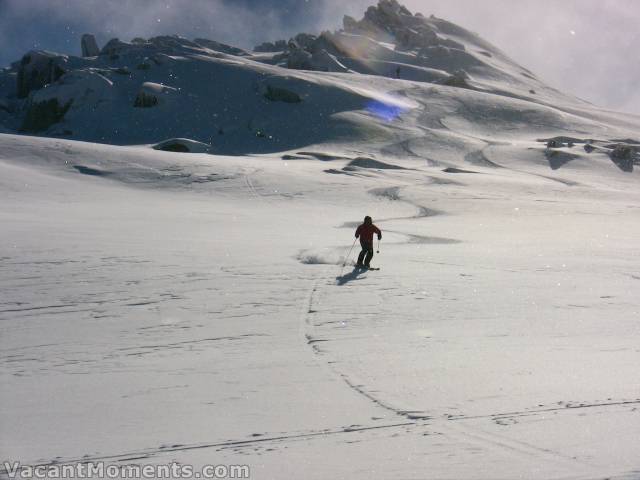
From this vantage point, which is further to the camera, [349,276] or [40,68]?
[40,68]

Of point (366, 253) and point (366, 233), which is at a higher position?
point (366, 233)

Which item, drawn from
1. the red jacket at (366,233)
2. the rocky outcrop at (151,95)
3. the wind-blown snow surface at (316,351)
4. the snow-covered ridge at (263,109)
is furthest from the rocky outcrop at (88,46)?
the red jacket at (366,233)

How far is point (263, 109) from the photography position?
6625 cm

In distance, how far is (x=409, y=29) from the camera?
470ft

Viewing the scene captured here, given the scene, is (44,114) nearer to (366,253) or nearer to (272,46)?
(366,253)

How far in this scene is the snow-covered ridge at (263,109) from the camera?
59125 millimetres

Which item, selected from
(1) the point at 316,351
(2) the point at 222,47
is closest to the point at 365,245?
(1) the point at 316,351

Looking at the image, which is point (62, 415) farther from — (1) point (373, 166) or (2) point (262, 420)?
(1) point (373, 166)

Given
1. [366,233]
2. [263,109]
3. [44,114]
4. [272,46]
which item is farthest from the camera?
[272,46]

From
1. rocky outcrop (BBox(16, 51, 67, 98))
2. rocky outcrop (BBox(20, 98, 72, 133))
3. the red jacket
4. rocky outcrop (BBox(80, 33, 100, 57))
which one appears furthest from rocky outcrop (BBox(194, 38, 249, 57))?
the red jacket

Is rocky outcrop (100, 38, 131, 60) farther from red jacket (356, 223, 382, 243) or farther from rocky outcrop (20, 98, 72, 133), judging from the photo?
red jacket (356, 223, 382, 243)

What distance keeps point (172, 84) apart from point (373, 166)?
38870 millimetres

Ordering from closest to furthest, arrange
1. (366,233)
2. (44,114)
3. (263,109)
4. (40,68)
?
(366,233) → (263,109) → (44,114) → (40,68)

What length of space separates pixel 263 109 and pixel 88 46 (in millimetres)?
53383
